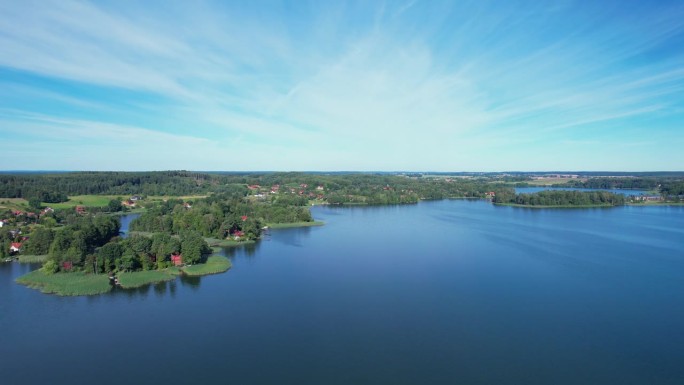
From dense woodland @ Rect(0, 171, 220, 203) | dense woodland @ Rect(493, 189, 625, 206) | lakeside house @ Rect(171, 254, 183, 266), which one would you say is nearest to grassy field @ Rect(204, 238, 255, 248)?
lakeside house @ Rect(171, 254, 183, 266)

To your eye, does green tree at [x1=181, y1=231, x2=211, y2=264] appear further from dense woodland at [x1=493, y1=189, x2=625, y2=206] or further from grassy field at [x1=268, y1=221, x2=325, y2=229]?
dense woodland at [x1=493, y1=189, x2=625, y2=206]

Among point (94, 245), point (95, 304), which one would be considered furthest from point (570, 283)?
point (94, 245)

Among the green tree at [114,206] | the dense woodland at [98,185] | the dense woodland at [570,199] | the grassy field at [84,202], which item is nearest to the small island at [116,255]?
the green tree at [114,206]

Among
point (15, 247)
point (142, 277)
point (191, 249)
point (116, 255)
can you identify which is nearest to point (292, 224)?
point (191, 249)

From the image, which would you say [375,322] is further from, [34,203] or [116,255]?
[34,203]

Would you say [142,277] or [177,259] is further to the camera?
[177,259]

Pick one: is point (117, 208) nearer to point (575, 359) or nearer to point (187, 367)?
point (187, 367)
